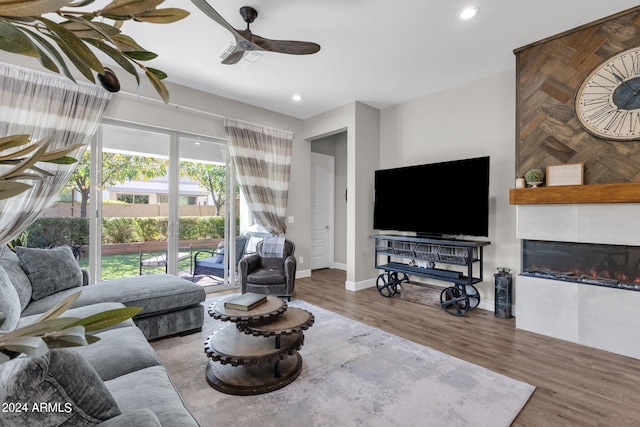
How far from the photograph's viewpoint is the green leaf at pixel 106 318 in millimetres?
432

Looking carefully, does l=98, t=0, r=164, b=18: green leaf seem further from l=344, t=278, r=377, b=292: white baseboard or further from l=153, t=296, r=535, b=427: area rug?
l=344, t=278, r=377, b=292: white baseboard

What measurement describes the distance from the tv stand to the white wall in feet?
0.89

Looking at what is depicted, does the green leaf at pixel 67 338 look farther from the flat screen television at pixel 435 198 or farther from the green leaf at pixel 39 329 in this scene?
the flat screen television at pixel 435 198

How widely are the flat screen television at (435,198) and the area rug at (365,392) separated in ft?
5.87

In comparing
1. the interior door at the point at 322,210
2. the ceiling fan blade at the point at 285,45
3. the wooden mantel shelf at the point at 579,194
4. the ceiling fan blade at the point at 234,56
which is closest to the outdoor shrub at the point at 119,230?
the ceiling fan blade at the point at 234,56

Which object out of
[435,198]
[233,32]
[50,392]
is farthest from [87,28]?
[435,198]

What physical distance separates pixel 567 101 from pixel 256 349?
3.72 m

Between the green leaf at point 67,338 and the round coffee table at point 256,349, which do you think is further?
the round coffee table at point 256,349

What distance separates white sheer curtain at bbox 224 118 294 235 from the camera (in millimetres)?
4797

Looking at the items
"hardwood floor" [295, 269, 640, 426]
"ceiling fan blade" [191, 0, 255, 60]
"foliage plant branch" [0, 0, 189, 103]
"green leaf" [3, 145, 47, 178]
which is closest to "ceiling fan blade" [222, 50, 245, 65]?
"ceiling fan blade" [191, 0, 255, 60]

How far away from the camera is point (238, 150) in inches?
189

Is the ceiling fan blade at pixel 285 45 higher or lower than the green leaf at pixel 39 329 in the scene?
higher

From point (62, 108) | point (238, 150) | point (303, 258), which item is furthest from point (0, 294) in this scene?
point (303, 258)

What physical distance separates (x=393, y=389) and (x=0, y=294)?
2685 mm
